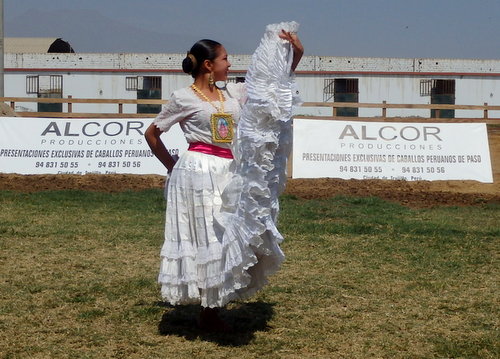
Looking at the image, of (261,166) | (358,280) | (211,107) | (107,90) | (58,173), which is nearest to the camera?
(261,166)

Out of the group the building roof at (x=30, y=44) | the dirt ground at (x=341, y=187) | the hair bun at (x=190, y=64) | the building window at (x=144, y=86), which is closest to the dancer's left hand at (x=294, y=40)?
the hair bun at (x=190, y=64)

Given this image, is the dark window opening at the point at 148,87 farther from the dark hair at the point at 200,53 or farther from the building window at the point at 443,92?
the dark hair at the point at 200,53

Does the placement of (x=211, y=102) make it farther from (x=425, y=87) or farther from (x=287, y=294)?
(x=425, y=87)

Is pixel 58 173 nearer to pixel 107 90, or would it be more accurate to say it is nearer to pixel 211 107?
pixel 211 107

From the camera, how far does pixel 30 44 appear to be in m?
53.7

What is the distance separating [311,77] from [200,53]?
38.2 meters

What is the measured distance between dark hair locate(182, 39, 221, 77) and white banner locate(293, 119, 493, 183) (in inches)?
402

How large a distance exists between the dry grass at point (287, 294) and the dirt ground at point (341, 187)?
2492mm

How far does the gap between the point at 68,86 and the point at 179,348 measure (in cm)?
4016

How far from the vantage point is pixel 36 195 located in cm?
1334

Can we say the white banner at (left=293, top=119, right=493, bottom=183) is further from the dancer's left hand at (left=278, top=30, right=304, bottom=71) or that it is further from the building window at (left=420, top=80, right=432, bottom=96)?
the building window at (left=420, top=80, right=432, bottom=96)

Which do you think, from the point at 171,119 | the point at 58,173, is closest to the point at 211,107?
the point at 171,119

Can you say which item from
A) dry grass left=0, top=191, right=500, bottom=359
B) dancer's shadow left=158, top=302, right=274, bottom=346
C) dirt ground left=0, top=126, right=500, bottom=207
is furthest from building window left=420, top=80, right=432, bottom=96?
dancer's shadow left=158, top=302, right=274, bottom=346

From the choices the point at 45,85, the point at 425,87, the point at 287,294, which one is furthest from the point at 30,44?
the point at 287,294
